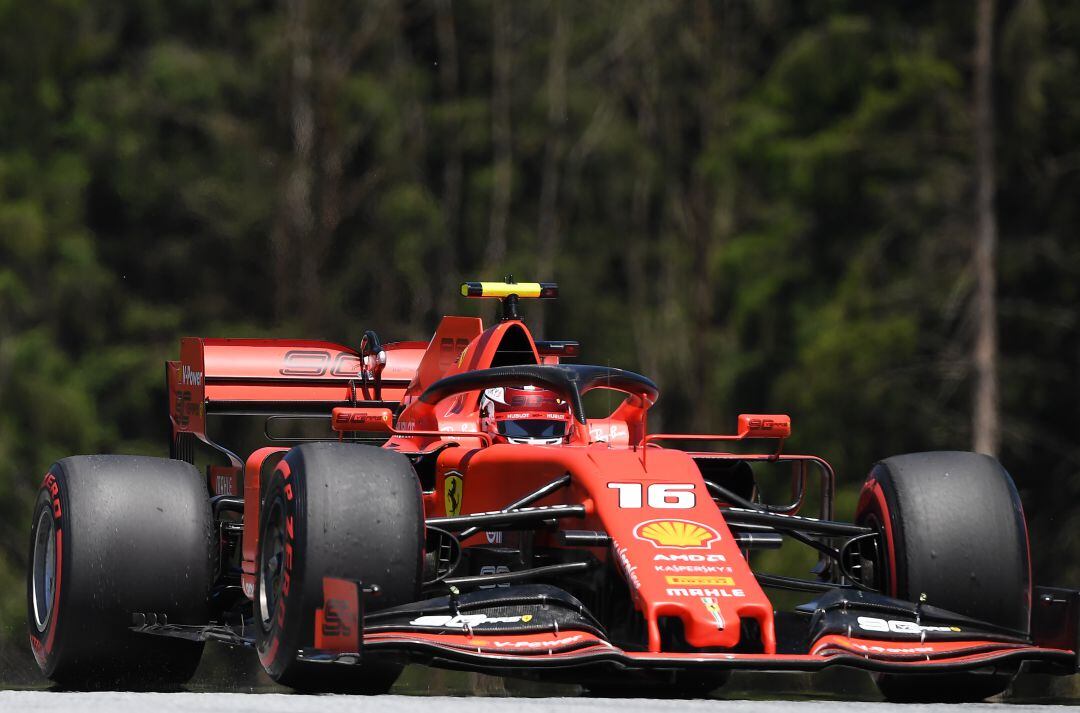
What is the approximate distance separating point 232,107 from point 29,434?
667 cm

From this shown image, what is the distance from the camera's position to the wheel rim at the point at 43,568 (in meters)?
10.1

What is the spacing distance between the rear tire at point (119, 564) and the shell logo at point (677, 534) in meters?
→ 2.45

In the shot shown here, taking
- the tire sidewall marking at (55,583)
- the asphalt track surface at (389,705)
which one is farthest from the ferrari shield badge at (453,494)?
the tire sidewall marking at (55,583)

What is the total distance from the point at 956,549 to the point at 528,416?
90.4 inches

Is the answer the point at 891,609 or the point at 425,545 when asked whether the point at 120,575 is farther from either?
the point at 891,609

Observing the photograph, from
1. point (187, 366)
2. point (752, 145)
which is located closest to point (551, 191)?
point (752, 145)

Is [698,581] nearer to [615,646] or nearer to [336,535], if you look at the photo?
[615,646]

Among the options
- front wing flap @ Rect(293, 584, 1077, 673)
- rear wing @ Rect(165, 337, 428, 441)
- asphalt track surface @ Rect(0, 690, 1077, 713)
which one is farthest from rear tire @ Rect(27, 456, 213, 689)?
rear wing @ Rect(165, 337, 428, 441)

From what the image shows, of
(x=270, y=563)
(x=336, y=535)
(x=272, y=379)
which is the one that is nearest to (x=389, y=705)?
(x=336, y=535)

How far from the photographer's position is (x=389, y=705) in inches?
299

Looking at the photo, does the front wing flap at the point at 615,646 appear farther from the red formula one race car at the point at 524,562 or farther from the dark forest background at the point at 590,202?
the dark forest background at the point at 590,202

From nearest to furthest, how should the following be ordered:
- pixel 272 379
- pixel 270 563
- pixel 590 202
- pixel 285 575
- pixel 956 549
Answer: pixel 285 575, pixel 270 563, pixel 956 549, pixel 272 379, pixel 590 202

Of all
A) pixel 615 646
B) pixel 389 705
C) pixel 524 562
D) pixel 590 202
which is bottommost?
pixel 389 705

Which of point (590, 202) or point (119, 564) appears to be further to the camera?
point (590, 202)
